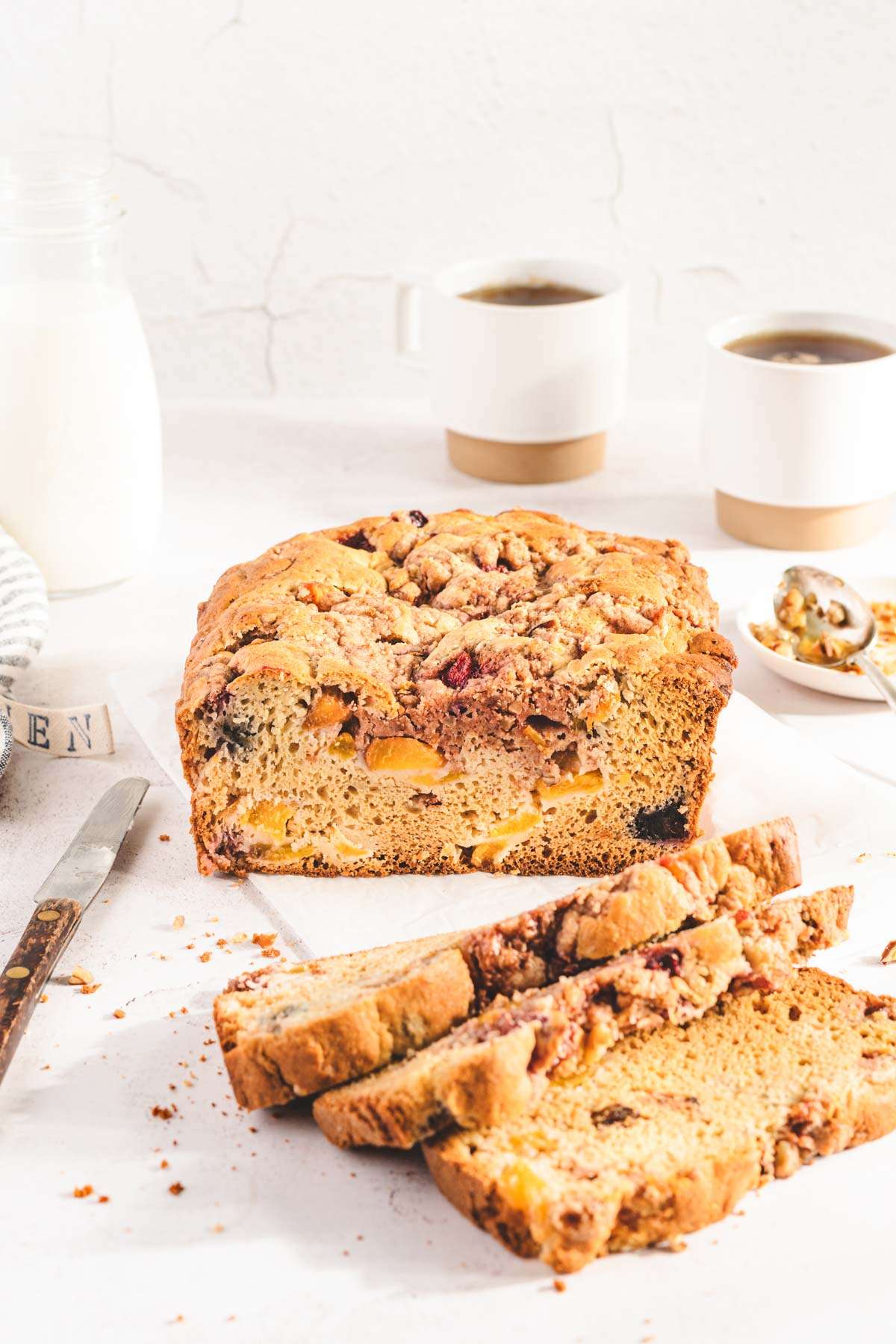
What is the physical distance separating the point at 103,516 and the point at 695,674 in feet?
5.31

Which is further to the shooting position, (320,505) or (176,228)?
(176,228)

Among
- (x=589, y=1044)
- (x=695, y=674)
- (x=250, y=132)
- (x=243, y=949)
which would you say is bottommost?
(x=243, y=949)

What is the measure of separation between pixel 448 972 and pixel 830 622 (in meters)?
1.55

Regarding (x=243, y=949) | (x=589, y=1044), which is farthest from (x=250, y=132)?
(x=589, y=1044)

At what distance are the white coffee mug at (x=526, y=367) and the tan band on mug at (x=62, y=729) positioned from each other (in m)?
1.56

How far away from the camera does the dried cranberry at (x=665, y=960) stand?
6.85 ft

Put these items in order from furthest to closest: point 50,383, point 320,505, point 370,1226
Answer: point 320,505
point 50,383
point 370,1226

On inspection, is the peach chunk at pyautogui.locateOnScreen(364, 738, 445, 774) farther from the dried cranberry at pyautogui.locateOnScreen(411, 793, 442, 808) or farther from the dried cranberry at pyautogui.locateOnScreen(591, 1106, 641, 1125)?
the dried cranberry at pyautogui.locateOnScreen(591, 1106, 641, 1125)

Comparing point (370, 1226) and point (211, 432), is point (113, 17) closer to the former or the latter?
point (211, 432)

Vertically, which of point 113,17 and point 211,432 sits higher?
point 113,17

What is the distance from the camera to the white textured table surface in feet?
5.93

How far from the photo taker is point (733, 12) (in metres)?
4.39

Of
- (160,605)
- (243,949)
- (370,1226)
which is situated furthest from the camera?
(160,605)

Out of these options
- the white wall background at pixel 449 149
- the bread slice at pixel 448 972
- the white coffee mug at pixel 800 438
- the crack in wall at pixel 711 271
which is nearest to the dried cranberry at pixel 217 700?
the bread slice at pixel 448 972
